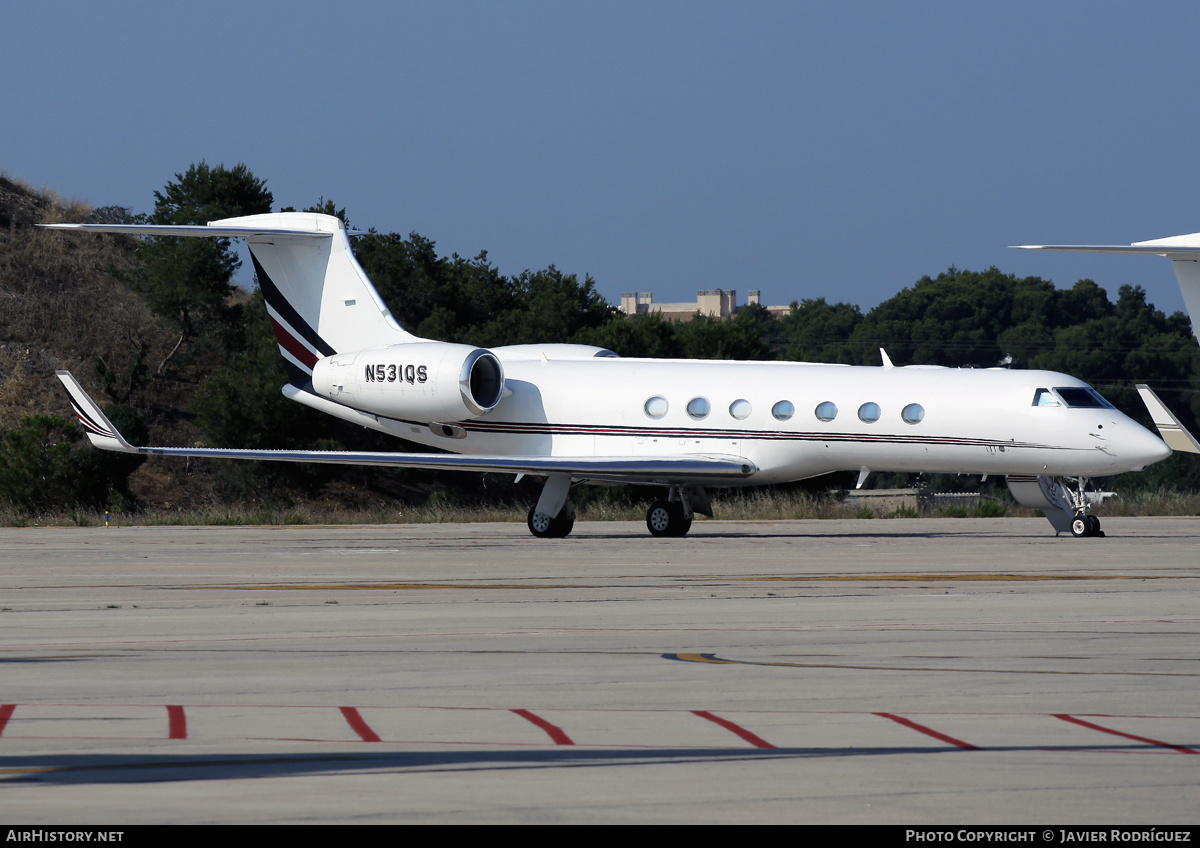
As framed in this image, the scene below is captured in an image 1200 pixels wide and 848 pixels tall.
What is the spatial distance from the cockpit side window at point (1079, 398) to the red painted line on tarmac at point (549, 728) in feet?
56.9

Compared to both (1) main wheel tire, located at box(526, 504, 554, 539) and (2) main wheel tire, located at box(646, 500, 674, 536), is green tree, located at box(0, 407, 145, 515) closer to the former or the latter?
(1) main wheel tire, located at box(526, 504, 554, 539)

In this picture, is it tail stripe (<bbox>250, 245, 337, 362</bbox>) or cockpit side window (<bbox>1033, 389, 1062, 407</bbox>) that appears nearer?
cockpit side window (<bbox>1033, 389, 1062, 407</bbox>)

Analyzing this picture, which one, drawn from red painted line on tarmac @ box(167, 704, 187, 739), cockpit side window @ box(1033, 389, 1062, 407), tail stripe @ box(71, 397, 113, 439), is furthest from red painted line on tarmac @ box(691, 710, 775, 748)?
tail stripe @ box(71, 397, 113, 439)

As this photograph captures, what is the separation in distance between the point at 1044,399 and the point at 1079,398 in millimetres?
560

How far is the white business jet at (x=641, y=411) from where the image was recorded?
77.1 ft

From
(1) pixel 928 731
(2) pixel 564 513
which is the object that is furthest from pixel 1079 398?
(1) pixel 928 731

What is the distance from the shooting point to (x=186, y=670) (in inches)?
372

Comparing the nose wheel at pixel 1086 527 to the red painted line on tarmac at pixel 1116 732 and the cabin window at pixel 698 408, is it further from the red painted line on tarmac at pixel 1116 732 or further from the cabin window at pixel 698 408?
the red painted line on tarmac at pixel 1116 732

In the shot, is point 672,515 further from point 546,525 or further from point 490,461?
point 490,461

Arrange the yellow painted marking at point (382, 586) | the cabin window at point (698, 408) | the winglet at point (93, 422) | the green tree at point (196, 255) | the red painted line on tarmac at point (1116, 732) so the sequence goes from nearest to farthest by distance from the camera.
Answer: the red painted line on tarmac at point (1116, 732), the yellow painted marking at point (382, 586), the winglet at point (93, 422), the cabin window at point (698, 408), the green tree at point (196, 255)

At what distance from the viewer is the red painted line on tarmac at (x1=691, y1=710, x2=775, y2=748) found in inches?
274

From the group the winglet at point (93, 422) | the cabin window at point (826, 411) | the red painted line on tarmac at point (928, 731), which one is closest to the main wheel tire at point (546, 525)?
the cabin window at point (826, 411)

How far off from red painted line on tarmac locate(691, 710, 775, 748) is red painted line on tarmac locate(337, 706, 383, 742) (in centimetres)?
168
